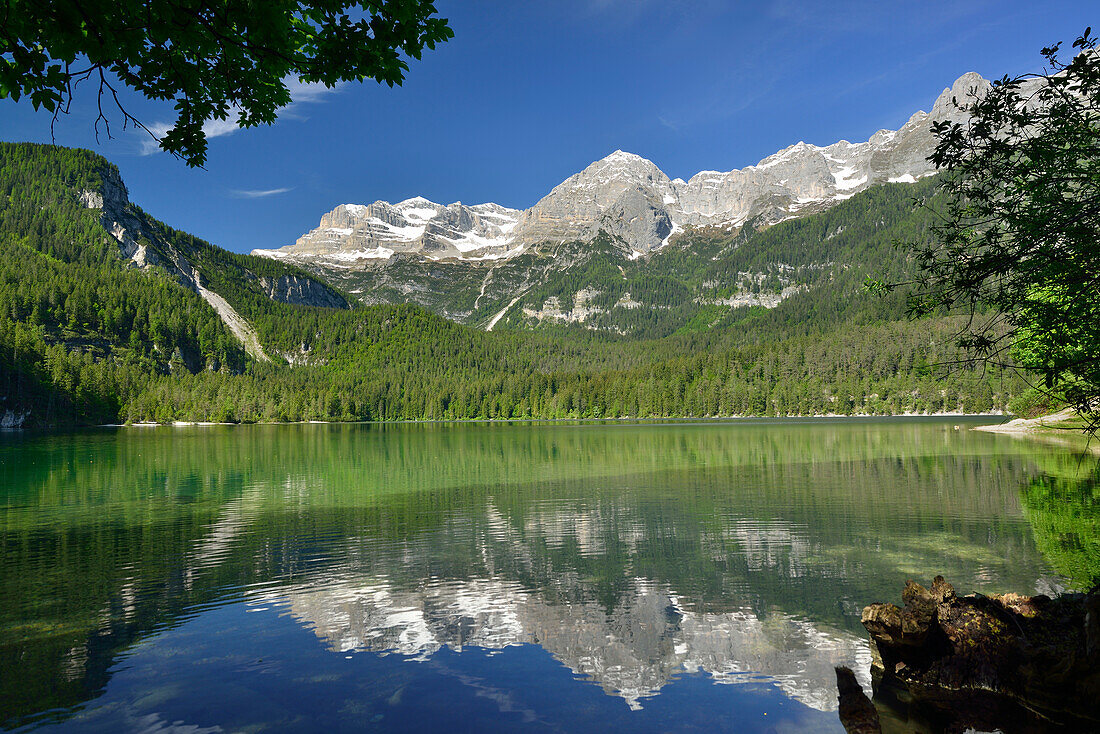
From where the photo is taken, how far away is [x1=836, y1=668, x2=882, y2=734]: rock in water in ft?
36.0

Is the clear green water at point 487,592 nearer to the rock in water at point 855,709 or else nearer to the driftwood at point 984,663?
the rock in water at point 855,709

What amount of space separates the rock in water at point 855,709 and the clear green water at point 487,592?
0.52m

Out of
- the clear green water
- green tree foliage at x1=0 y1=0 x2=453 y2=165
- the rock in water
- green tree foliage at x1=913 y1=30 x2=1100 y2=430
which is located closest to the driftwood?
the rock in water

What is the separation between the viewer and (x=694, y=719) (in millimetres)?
11820

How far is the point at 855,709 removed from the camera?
11.1 m

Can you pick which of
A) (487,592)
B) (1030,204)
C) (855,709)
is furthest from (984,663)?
(487,592)

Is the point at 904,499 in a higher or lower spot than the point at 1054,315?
lower

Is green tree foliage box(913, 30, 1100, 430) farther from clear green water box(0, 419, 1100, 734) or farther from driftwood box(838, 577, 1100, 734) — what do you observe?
clear green water box(0, 419, 1100, 734)

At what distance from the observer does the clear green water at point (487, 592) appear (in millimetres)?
12438

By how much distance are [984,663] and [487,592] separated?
1358 centimetres

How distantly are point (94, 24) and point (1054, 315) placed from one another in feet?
51.5

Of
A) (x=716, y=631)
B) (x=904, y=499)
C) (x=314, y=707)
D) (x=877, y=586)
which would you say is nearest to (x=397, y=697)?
(x=314, y=707)

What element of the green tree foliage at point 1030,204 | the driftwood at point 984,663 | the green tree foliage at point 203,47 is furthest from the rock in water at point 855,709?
the green tree foliage at point 203,47

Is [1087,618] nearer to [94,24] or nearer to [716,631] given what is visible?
[716,631]
